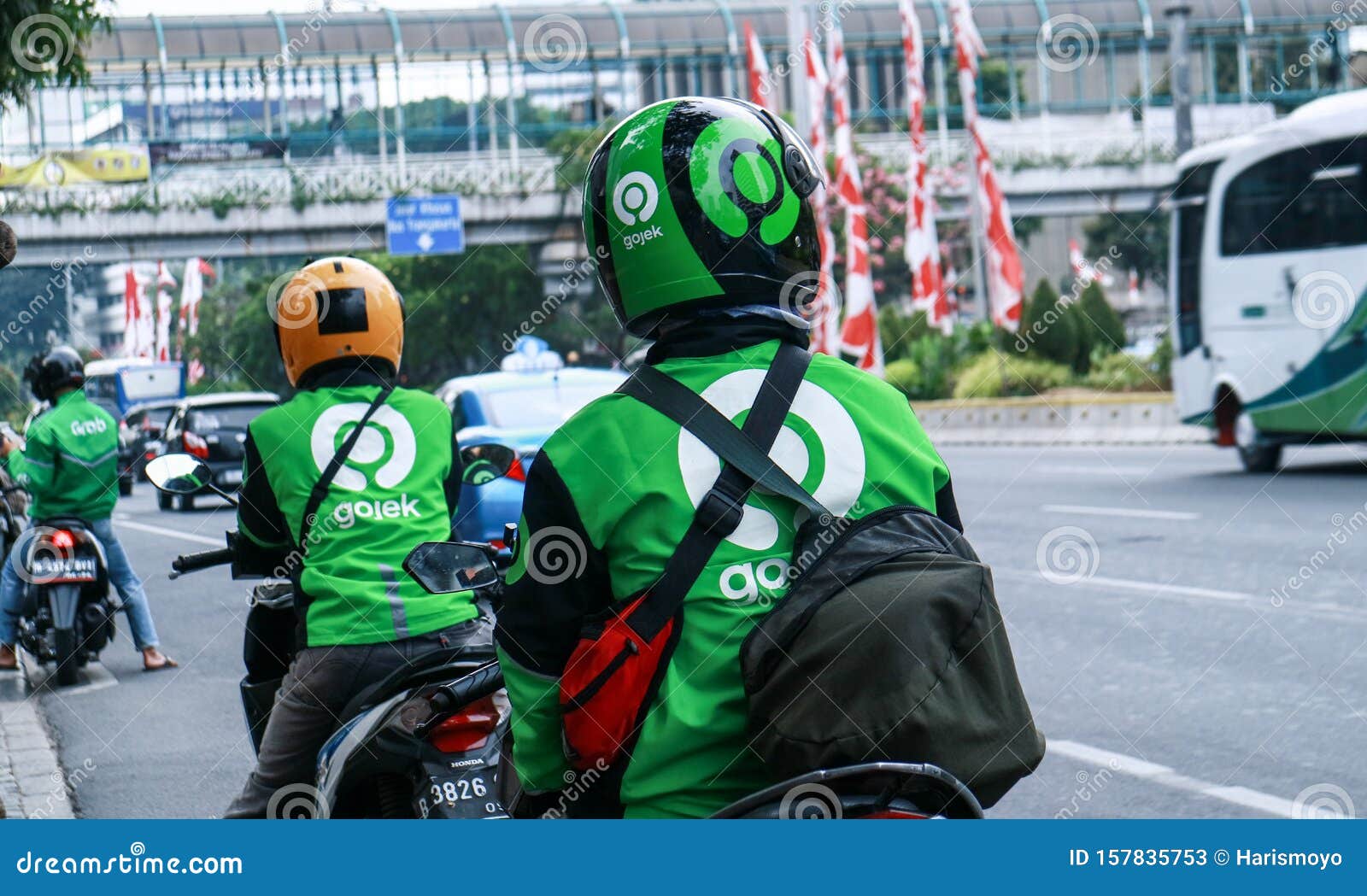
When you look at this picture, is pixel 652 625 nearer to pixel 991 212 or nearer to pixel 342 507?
pixel 342 507

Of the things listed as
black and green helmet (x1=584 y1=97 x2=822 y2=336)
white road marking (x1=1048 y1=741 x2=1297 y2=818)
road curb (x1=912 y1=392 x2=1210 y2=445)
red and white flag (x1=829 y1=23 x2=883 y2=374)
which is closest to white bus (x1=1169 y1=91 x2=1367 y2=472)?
road curb (x1=912 y1=392 x2=1210 y2=445)

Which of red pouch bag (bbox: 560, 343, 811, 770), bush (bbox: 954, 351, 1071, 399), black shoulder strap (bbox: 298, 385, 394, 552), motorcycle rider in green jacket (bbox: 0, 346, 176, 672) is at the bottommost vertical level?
bush (bbox: 954, 351, 1071, 399)

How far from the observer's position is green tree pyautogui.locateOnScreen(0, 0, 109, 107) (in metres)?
8.59

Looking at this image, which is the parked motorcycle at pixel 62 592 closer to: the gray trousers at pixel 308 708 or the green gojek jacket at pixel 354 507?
the green gojek jacket at pixel 354 507

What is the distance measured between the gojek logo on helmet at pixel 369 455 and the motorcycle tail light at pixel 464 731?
790 millimetres

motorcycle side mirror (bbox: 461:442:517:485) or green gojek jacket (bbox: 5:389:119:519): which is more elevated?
motorcycle side mirror (bbox: 461:442:517:485)

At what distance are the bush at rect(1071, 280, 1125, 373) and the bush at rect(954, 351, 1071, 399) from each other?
1.47 feet

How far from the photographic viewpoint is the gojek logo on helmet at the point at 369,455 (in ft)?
12.4

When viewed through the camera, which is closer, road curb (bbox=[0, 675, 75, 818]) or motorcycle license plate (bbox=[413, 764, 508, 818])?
motorcycle license plate (bbox=[413, 764, 508, 818])

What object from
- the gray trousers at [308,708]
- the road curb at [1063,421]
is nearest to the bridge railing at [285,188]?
the road curb at [1063,421]

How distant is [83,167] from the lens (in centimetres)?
4522

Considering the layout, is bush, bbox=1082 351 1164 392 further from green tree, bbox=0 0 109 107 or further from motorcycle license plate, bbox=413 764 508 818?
motorcycle license plate, bbox=413 764 508 818

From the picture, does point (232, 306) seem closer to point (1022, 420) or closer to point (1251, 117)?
point (1251, 117)
